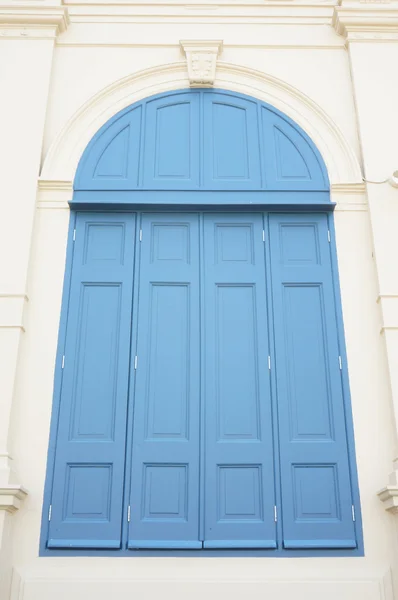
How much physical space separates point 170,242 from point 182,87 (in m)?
1.76

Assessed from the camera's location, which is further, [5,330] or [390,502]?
[5,330]

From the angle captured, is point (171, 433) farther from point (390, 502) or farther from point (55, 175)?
point (55, 175)

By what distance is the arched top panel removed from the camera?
5.57 metres

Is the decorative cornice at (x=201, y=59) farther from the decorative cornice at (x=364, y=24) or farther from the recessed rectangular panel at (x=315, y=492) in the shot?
the recessed rectangular panel at (x=315, y=492)

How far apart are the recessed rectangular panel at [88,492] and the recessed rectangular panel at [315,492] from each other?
4.62ft

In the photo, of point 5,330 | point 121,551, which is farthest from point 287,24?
point 121,551

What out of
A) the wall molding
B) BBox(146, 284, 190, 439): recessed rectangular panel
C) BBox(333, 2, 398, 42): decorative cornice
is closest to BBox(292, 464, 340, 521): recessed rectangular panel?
BBox(146, 284, 190, 439): recessed rectangular panel

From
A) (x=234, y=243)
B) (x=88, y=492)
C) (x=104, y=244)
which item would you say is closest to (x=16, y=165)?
(x=104, y=244)

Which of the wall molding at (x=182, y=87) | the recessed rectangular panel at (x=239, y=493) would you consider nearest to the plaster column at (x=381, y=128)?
the wall molding at (x=182, y=87)

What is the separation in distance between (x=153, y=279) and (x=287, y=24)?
10.4ft

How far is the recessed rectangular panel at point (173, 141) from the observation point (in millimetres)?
5641

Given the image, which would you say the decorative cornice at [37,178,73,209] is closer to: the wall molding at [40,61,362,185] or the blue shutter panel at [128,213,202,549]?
the wall molding at [40,61,362,185]

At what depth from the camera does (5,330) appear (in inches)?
192

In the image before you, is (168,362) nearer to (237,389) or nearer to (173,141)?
(237,389)
